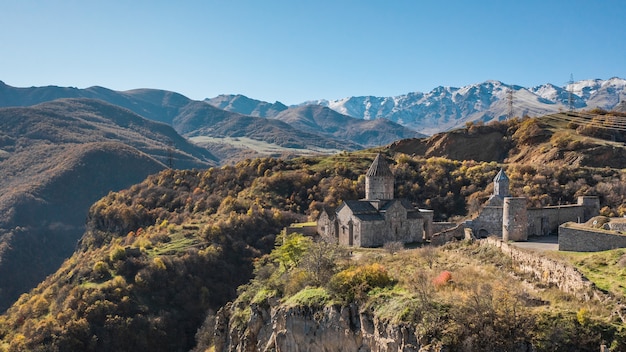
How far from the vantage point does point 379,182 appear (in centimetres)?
4481

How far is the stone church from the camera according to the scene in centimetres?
4169

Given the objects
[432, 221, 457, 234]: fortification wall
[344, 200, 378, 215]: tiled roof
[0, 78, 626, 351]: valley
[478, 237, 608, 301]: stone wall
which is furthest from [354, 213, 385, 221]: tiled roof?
[478, 237, 608, 301]: stone wall

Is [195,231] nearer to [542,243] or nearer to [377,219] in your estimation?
[377,219]

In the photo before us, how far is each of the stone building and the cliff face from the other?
14.6m

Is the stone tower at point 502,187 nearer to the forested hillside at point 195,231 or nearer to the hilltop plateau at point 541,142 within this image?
the forested hillside at point 195,231

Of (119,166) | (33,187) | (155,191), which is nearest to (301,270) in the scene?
(155,191)

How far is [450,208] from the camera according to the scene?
2495 inches

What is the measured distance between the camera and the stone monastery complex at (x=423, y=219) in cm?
3509

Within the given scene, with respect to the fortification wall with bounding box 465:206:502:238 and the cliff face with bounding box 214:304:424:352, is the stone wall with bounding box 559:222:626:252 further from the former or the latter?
the cliff face with bounding box 214:304:424:352

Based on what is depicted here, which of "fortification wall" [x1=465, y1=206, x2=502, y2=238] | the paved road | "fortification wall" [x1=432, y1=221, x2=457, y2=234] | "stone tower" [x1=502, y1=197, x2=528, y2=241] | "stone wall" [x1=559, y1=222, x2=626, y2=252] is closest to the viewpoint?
"stone wall" [x1=559, y1=222, x2=626, y2=252]

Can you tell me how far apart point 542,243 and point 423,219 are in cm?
1334

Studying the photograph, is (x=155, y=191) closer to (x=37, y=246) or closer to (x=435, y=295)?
(x=37, y=246)

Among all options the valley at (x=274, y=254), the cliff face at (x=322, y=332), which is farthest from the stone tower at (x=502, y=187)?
the cliff face at (x=322, y=332)

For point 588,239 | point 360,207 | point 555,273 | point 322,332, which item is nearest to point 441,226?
point 360,207
